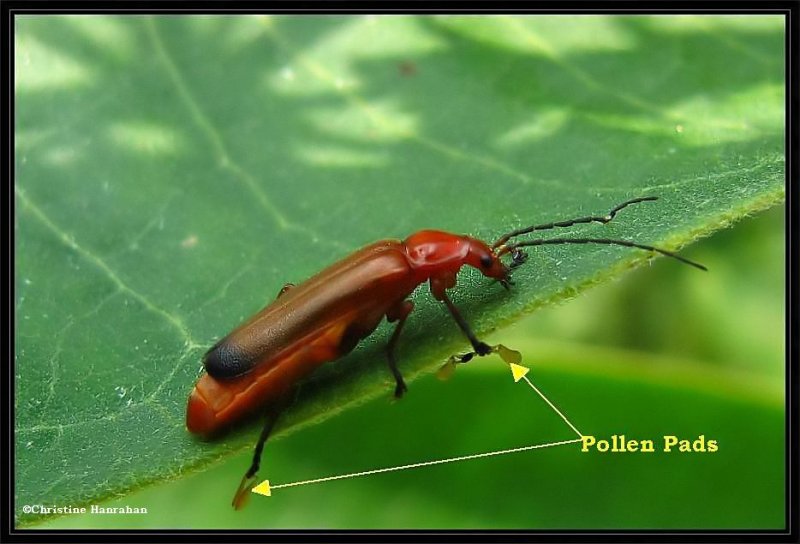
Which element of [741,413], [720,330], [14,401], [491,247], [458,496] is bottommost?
[720,330]

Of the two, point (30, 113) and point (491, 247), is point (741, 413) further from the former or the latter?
point (30, 113)

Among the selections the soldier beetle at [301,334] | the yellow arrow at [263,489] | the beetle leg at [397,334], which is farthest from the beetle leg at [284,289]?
the yellow arrow at [263,489]

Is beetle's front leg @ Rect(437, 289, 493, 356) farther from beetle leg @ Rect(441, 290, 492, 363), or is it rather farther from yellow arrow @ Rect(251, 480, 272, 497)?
yellow arrow @ Rect(251, 480, 272, 497)

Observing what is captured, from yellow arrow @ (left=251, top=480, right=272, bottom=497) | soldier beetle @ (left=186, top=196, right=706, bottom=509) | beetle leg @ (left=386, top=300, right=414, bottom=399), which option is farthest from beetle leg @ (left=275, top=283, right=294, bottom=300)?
yellow arrow @ (left=251, top=480, right=272, bottom=497)

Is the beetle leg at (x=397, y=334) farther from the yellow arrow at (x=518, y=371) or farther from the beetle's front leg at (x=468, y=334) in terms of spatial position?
the yellow arrow at (x=518, y=371)

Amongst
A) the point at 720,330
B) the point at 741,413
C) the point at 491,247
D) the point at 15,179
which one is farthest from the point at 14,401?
the point at 720,330
